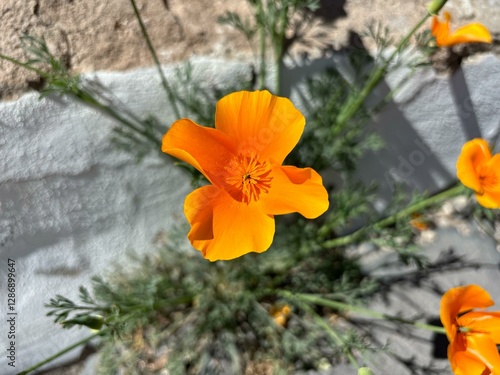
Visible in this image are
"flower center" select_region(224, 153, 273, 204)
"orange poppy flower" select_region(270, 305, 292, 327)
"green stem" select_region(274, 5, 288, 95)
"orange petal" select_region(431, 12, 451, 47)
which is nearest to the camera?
"flower center" select_region(224, 153, 273, 204)

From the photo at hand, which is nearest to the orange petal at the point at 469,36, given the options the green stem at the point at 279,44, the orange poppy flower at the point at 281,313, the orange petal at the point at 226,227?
the green stem at the point at 279,44

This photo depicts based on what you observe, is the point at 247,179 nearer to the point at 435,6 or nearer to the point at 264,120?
the point at 264,120

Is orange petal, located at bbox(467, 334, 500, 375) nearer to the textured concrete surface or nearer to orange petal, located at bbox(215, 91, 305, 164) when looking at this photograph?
orange petal, located at bbox(215, 91, 305, 164)

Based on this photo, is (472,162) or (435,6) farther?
(472,162)

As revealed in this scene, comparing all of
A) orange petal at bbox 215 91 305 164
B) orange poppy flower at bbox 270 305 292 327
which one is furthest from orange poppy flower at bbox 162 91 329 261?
orange poppy flower at bbox 270 305 292 327

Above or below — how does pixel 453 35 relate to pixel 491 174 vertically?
above

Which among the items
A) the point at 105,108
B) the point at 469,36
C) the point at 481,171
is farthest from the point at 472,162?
the point at 105,108

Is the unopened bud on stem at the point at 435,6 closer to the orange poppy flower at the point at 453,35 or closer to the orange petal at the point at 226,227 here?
the orange poppy flower at the point at 453,35
